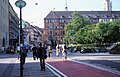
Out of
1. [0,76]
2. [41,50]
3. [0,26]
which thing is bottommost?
[0,76]

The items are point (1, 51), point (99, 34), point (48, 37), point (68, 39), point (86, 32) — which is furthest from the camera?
point (48, 37)

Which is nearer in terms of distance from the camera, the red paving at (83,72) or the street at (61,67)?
the red paving at (83,72)

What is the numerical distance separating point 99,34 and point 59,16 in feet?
275

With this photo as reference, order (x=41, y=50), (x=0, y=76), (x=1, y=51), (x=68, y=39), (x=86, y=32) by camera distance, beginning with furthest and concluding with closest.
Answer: (x=68, y=39) < (x=86, y=32) < (x=1, y=51) < (x=41, y=50) < (x=0, y=76)

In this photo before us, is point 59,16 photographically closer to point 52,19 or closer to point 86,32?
point 52,19

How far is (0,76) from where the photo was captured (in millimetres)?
19484

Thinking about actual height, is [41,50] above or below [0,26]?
below

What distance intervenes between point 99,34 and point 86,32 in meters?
9.22

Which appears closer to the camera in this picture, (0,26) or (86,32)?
(0,26)

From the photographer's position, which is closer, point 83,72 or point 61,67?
point 83,72

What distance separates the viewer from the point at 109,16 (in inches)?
7849

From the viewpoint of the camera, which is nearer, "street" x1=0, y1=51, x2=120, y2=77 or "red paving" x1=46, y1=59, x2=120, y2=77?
"red paving" x1=46, y1=59, x2=120, y2=77

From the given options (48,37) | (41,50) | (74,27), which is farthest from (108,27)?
(41,50)

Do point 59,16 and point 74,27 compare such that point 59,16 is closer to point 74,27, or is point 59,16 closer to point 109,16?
point 109,16
